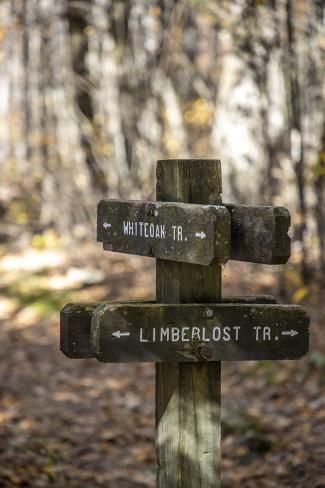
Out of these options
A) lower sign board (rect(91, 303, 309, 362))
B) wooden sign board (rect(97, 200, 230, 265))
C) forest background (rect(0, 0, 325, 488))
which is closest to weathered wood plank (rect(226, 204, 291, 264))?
wooden sign board (rect(97, 200, 230, 265))

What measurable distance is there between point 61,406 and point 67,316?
4.66 m

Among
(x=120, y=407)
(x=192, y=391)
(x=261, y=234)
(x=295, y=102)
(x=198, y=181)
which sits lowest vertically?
(x=120, y=407)

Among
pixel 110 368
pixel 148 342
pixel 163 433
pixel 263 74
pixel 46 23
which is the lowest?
pixel 110 368

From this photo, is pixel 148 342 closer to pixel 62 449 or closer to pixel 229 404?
pixel 62 449

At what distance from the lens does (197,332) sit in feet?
10.9

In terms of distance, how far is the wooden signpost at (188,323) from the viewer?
3.24m

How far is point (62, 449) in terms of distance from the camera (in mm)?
6254

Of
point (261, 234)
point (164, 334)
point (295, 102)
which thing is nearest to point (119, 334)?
point (164, 334)

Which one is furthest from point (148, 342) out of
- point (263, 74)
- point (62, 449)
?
point (263, 74)

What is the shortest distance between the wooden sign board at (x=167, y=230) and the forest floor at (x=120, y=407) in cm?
92

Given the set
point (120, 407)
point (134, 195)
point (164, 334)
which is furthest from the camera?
point (134, 195)

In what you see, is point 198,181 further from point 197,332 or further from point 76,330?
point 76,330

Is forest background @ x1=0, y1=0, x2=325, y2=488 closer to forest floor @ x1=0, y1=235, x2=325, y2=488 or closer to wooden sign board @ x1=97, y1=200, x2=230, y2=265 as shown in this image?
forest floor @ x1=0, y1=235, x2=325, y2=488

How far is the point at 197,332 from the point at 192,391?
29cm
